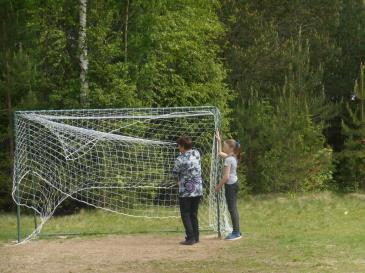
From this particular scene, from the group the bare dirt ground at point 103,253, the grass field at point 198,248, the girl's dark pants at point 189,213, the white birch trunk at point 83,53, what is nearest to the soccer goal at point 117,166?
the grass field at point 198,248

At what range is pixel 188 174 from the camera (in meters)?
9.38

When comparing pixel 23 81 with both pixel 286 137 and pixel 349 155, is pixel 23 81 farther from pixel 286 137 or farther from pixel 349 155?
pixel 349 155

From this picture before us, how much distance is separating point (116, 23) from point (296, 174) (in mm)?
6659

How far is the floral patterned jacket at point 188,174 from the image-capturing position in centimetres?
934

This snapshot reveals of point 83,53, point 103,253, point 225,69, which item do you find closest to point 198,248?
point 103,253

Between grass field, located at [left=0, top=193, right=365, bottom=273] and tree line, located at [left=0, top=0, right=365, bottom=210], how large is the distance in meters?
4.05

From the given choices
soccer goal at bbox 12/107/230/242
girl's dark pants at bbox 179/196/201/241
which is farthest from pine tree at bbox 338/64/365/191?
girl's dark pants at bbox 179/196/201/241

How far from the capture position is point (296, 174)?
18.9m

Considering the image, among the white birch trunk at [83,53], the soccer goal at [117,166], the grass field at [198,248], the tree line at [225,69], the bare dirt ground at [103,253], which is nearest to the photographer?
the grass field at [198,248]

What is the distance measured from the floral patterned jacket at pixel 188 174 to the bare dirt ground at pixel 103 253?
781mm

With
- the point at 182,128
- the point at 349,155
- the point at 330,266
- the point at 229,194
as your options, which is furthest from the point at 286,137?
the point at 330,266

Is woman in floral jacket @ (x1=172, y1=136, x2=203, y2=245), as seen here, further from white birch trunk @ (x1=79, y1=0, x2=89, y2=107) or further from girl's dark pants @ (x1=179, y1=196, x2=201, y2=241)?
white birch trunk @ (x1=79, y1=0, x2=89, y2=107)

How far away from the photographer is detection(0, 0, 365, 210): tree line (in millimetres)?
16297

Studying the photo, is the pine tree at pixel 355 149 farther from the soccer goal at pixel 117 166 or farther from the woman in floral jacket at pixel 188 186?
the woman in floral jacket at pixel 188 186
